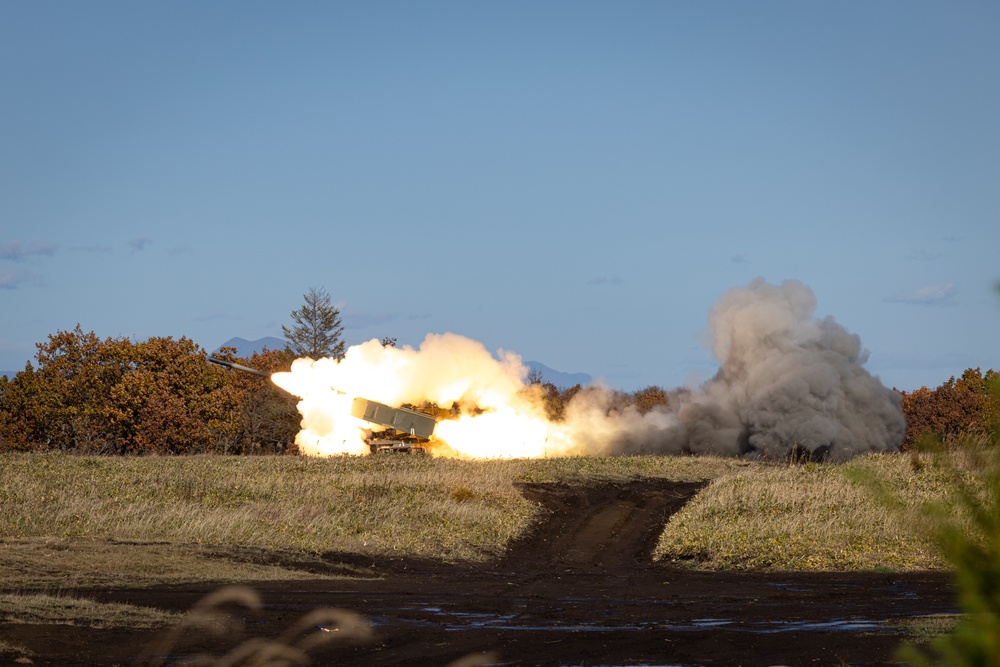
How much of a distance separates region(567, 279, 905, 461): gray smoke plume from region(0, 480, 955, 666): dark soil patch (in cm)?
2513

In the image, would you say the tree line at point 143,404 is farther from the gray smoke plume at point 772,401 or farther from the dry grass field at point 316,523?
the dry grass field at point 316,523

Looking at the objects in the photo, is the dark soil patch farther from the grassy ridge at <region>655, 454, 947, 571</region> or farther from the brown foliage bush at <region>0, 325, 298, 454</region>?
the brown foliage bush at <region>0, 325, 298, 454</region>

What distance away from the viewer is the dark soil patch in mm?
13578

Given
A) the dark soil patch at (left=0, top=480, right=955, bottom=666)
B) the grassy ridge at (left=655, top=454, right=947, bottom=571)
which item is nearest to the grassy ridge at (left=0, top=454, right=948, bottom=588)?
the grassy ridge at (left=655, top=454, right=947, bottom=571)

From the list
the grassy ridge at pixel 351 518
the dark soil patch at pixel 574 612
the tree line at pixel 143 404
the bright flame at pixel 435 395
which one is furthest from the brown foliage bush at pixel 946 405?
the dark soil patch at pixel 574 612

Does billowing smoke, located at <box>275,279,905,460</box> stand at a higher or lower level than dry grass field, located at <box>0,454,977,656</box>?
higher

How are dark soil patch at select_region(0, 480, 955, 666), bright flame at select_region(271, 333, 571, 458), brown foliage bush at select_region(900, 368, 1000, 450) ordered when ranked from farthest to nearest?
brown foliage bush at select_region(900, 368, 1000, 450) < bright flame at select_region(271, 333, 571, 458) < dark soil patch at select_region(0, 480, 955, 666)

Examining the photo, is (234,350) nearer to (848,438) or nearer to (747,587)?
(848,438)

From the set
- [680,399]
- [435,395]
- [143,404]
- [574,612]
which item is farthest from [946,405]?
[574,612]

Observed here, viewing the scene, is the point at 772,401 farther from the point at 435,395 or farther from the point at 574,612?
the point at 574,612

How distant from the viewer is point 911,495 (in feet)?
98.2

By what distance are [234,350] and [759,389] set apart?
2890cm

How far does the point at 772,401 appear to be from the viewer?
167 feet

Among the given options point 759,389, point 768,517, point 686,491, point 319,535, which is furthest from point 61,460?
point 759,389
